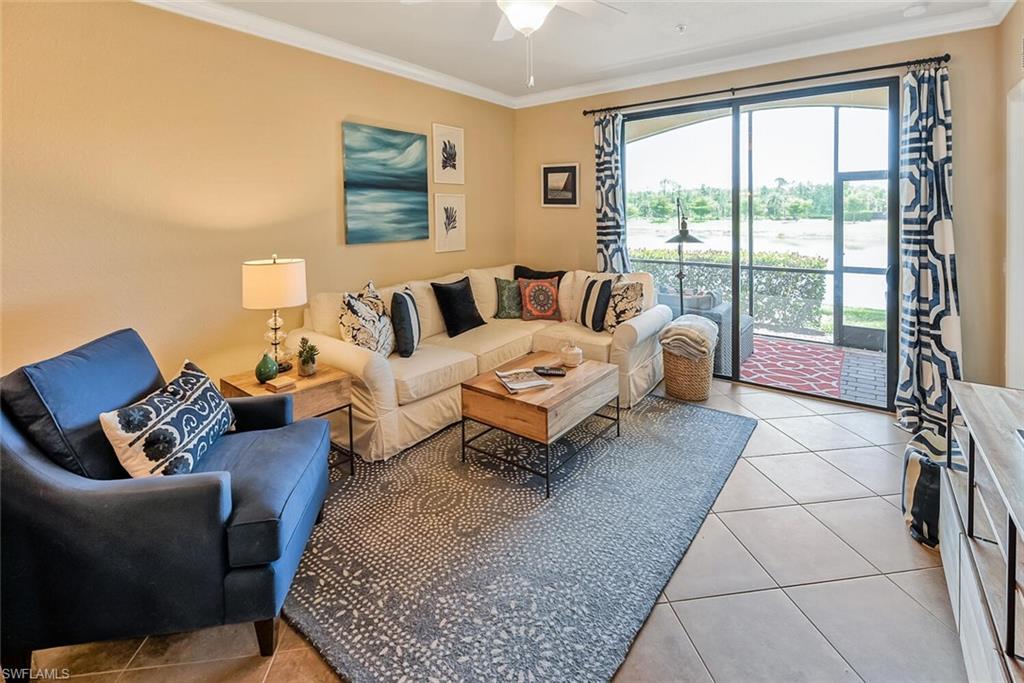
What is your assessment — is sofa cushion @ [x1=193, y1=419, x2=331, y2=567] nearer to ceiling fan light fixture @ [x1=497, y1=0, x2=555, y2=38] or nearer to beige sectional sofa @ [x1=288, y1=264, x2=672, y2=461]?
beige sectional sofa @ [x1=288, y1=264, x2=672, y2=461]

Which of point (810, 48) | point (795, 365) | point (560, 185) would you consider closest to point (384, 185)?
point (560, 185)

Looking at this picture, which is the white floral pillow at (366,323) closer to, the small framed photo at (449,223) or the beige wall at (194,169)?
the beige wall at (194,169)

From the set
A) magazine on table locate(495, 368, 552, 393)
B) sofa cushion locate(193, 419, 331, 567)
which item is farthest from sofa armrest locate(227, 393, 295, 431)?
magazine on table locate(495, 368, 552, 393)

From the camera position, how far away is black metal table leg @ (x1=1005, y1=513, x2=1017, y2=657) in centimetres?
124

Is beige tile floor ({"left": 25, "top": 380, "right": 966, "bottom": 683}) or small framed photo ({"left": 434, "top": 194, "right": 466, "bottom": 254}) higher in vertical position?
small framed photo ({"left": 434, "top": 194, "right": 466, "bottom": 254})

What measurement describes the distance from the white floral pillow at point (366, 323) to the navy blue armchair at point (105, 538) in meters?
1.61

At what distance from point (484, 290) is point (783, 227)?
100 inches

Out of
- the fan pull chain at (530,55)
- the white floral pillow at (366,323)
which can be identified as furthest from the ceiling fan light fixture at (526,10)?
the white floral pillow at (366,323)

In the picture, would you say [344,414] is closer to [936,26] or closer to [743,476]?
[743,476]

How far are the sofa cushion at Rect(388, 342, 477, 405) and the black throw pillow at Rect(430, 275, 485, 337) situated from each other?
1.17ft

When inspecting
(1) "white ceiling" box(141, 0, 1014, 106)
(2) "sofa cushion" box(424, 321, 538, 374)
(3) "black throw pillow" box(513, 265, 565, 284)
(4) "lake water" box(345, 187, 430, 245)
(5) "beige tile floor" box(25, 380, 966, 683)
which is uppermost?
(1) "white ceiling" box(141, 0, 1014, 106)

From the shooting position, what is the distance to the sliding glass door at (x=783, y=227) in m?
3.88

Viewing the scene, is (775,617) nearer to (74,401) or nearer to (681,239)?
(74,401)

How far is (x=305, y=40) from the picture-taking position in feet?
11.6
